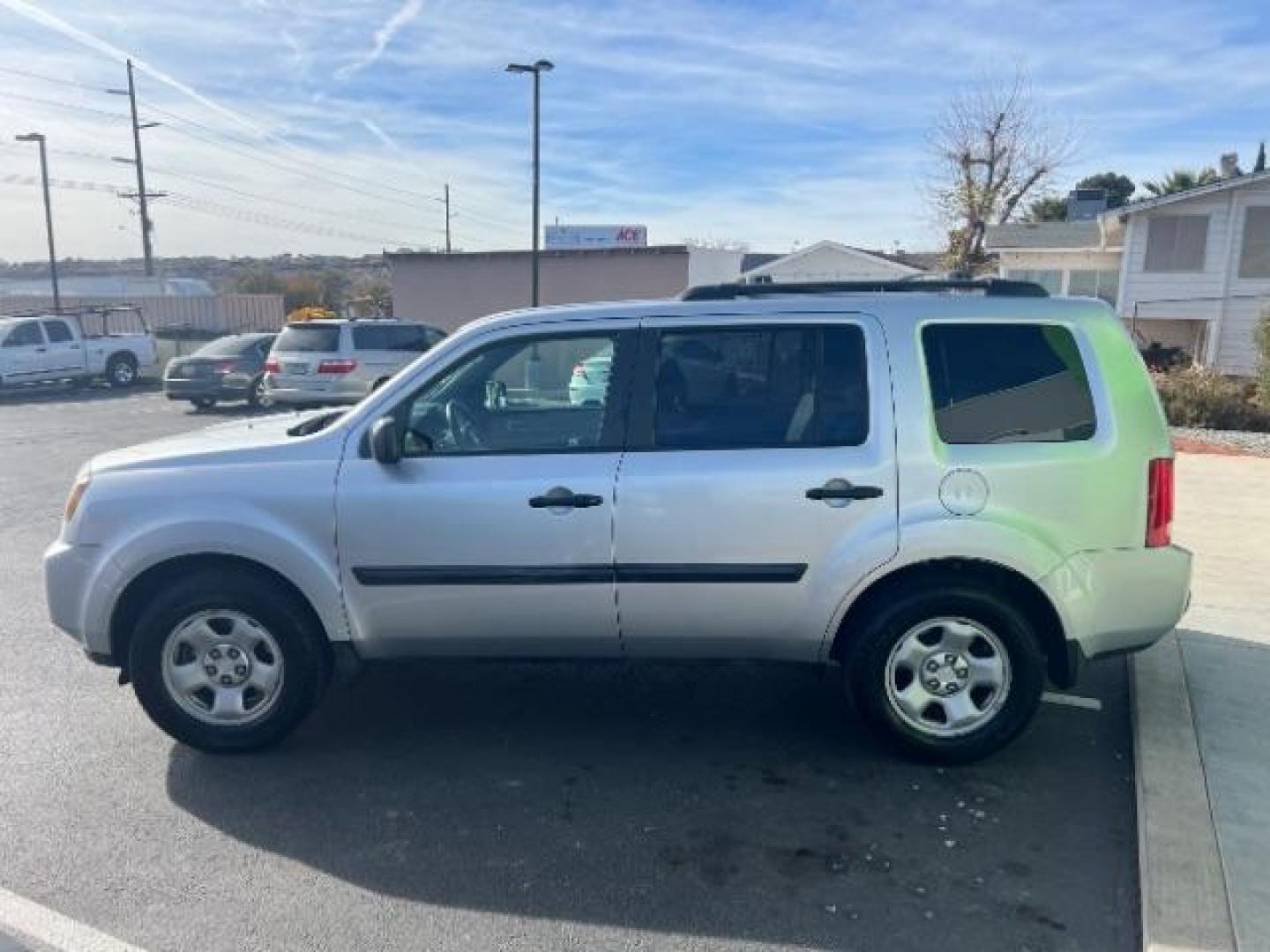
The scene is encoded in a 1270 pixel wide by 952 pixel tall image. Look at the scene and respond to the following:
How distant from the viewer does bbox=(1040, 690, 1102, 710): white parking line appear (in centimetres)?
433

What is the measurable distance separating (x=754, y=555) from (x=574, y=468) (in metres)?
0.76

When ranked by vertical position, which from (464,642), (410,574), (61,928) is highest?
(410,574)

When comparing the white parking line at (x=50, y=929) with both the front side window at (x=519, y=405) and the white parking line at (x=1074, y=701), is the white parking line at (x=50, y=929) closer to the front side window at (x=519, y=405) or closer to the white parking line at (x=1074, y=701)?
the front side window at (x=519, y=405)

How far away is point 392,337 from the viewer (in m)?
14.9

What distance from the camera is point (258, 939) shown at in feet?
9.09

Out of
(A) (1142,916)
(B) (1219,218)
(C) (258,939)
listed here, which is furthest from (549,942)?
(B) (1219,218)

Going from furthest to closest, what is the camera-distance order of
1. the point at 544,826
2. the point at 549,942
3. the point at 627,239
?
the point at 627,239, the point at 544,826, the point at 549,942

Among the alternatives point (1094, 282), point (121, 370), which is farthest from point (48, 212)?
point (1094, 282)

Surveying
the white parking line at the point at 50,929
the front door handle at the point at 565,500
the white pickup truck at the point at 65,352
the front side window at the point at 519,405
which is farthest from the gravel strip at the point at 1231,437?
the white pickup truck at the point at 65,352

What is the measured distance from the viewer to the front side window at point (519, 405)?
12.2 feet

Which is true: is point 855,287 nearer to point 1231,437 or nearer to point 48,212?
point 1231,437

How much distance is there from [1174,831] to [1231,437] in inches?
442

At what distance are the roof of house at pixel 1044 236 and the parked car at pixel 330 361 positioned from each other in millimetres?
21178

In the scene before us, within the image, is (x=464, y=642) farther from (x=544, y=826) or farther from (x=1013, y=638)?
(x=1013, y=638)
